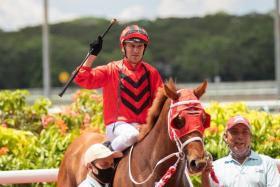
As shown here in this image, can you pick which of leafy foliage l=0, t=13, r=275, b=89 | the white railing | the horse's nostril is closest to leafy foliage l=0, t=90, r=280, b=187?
the white railing

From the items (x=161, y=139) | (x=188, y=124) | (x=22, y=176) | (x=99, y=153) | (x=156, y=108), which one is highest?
(x=156, y=108)

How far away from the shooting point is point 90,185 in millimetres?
6703

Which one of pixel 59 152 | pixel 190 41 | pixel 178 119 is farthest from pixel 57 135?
pixel 190 41

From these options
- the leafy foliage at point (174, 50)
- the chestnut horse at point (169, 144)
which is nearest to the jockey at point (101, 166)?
the chestnut horse at point (169, 144)

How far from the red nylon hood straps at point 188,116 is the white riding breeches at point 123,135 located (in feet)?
2.36

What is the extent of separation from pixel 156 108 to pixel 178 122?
49 cm

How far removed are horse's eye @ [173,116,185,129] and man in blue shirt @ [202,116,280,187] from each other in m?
0.70

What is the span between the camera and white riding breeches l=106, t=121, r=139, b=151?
21.6ft

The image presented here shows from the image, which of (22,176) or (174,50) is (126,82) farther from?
(174,50)

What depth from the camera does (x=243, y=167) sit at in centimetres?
647

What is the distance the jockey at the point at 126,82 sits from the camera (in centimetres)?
688

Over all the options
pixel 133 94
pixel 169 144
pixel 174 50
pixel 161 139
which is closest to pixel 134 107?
pixel 133 94

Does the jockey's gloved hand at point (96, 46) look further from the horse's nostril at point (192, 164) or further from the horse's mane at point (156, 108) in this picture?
the horse's nostril at point (192, 164)

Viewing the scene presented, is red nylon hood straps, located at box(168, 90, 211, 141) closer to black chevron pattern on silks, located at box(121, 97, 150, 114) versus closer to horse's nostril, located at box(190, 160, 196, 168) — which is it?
horse's nostril, located at box(190, 160, 196, 168)
